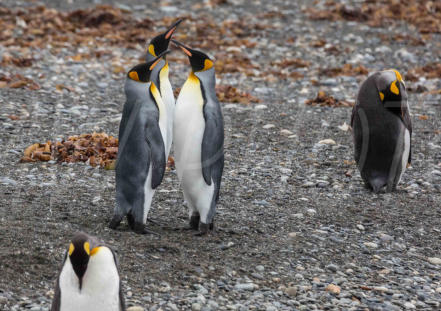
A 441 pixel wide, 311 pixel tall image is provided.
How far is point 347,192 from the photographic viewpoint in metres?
6.11

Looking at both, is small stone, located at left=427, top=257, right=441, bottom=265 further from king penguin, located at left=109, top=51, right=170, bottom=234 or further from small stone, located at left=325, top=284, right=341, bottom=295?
king penguin, located at left=109, top=51, right=170, bottom=234

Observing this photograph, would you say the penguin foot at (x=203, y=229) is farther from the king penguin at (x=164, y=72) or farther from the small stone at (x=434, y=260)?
the small stone at (x=434, y=260)

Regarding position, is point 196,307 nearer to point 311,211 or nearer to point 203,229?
point 203,229

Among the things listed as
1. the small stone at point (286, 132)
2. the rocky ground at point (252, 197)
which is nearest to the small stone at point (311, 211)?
the rocky ground at point (252, 197)

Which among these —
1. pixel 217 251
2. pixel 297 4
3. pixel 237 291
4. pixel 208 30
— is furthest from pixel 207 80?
pixel 297 4

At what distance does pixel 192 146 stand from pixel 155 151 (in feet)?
0.87

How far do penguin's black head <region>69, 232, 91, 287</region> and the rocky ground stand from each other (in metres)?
0.48

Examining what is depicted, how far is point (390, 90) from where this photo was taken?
6.23m

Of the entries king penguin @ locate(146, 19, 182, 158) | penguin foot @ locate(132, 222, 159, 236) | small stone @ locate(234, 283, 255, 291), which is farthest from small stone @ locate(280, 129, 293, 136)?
small stone @ locate(234, 283, 255, 291)

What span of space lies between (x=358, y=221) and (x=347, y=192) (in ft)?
2.39

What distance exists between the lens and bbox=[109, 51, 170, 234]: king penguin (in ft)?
15.0

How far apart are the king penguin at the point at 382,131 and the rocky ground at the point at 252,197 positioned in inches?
7.0

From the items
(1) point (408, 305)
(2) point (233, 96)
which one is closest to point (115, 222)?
(1) point (408, 305)

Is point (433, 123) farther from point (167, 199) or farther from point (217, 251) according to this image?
point (217, 251)
